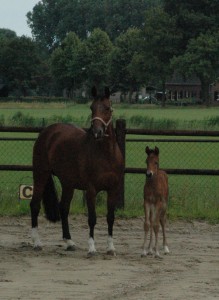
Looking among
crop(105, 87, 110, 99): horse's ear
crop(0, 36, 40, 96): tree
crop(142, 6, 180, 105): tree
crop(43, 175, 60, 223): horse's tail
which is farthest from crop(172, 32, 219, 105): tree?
crop(105, 87, 110, 99): horse's ear

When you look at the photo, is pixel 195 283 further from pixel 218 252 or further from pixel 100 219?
pixel 100 219

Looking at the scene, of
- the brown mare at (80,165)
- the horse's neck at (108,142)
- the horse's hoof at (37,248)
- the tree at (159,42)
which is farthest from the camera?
the tree at (159,42)

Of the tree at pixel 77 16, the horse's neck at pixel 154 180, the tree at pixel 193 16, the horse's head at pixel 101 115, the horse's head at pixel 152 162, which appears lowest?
the horse's neck at pixel 154 180

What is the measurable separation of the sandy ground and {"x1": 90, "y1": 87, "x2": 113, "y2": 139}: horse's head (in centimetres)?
148

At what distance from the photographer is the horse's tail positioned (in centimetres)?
1159

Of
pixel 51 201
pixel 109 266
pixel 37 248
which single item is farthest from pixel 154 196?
pixel 51 201

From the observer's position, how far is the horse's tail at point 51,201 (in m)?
11.6

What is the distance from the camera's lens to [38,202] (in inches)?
452

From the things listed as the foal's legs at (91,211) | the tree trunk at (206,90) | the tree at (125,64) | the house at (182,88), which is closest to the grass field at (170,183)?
the foal's legs at (91,211)

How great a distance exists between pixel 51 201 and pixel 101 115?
189 cm

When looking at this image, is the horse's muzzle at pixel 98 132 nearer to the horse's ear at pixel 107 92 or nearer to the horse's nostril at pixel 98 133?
the horse's nostril at pixel 98 133

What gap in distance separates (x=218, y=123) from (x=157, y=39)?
6527 centimetres

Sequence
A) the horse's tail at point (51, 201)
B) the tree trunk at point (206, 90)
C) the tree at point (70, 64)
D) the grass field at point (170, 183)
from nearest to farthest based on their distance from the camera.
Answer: the horse's tail at point (51, 201)
the grass field at point (170, 183)
the tree trunk at point (206, 90)
the tree at point (70, 64)

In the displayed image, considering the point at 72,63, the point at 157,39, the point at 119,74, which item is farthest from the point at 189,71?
the point at 72,63
